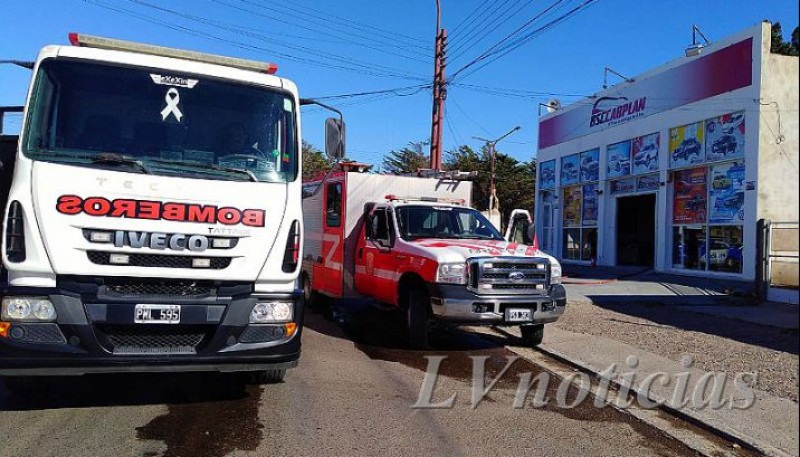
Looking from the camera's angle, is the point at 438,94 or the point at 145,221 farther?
the point at 438,94

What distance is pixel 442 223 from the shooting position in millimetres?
9430

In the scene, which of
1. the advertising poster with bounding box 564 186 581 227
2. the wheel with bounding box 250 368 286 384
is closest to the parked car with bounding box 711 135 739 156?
the advertising poster with bounding box 564 186 581 227

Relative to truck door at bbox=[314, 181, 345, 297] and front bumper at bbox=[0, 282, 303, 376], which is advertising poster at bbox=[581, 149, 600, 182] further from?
front bumper at bbox=[0, 282, 303, 376]

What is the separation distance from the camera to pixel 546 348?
8812 mm

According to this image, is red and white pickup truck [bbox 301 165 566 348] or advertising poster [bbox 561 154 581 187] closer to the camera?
red and white pickup truck [bbox 301 165 566 348]

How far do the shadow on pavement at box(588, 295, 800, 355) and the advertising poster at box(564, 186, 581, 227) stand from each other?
36.5 ft

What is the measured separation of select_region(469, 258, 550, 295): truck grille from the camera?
7.74 metres

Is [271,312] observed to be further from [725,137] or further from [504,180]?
[504,180]

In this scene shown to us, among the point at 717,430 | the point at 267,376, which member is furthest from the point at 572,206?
the point at 267,376

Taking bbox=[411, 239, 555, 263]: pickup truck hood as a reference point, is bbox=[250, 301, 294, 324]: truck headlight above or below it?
below

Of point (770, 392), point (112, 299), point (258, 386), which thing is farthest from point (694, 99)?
point (112, 299)

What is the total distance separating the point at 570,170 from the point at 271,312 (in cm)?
2292

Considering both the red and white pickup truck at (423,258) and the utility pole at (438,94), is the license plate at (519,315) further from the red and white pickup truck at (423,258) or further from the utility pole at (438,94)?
the utility pole at (438,94)

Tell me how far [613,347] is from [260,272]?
5.82 m
